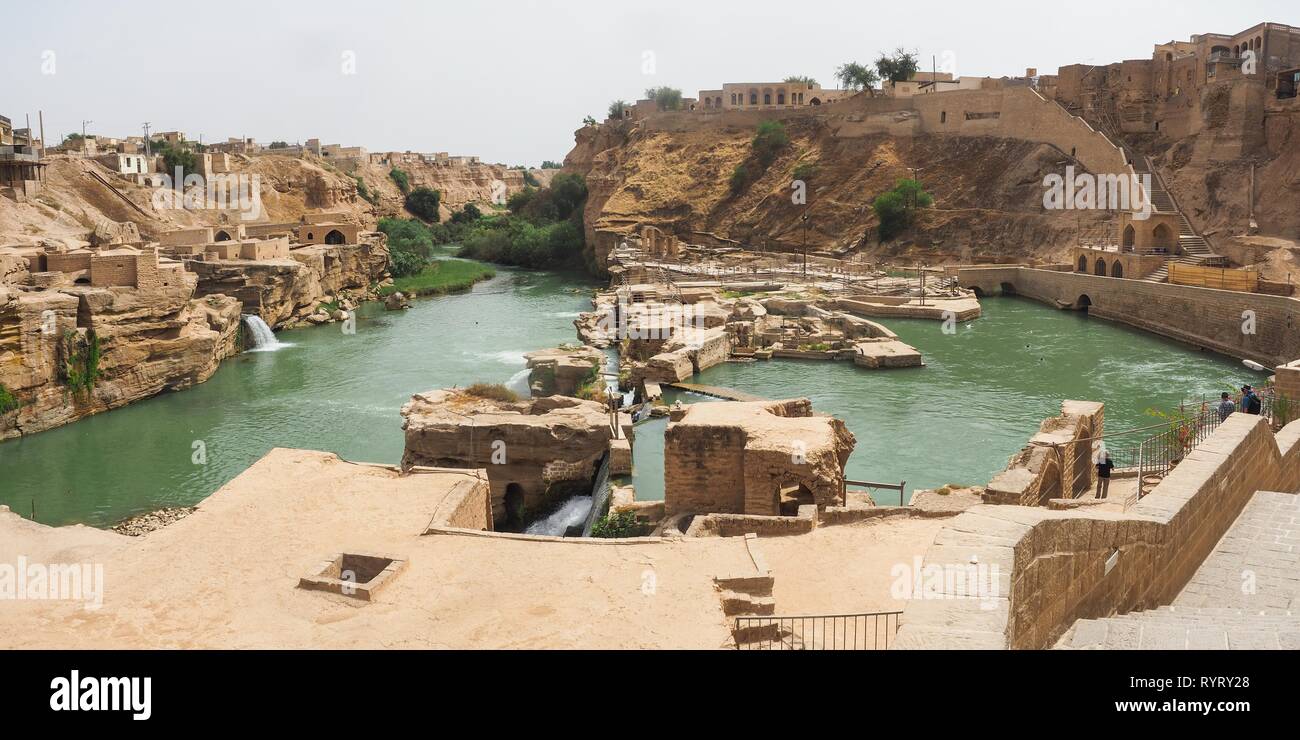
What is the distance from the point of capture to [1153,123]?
45.2m

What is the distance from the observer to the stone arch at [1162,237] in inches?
1400

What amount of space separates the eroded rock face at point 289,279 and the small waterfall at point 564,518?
67.0ft

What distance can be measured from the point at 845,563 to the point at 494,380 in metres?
17.3

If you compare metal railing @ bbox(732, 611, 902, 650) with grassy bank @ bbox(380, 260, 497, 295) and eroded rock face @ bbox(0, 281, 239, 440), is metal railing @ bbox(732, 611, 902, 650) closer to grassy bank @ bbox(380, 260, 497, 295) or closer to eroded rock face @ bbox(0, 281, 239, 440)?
eroded rock face @ bbox(0, 281, 239, 440)

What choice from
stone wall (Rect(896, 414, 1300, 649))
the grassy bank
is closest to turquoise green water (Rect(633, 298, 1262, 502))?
stone wall (Rect(896, 414, 1300, 649))

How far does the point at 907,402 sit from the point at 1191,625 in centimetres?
1746

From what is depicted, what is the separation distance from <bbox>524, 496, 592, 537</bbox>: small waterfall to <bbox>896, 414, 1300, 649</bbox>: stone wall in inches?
356

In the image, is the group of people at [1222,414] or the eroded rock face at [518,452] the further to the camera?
the eroded rock face at [518,452]

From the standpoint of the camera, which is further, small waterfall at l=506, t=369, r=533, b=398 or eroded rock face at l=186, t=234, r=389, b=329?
eroded rock face at l=186, t=234, r=389, b=329

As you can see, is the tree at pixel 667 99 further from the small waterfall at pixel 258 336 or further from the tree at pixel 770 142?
the small waterfall at pixel 258 336

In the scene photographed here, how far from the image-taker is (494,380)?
83.3 ft

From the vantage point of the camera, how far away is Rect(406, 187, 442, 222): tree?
7562cm

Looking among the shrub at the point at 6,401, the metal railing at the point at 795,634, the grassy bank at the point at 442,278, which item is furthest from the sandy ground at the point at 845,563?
the grassy bank at the point at 442,278

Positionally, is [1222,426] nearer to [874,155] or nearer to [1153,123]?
[1153,123]
